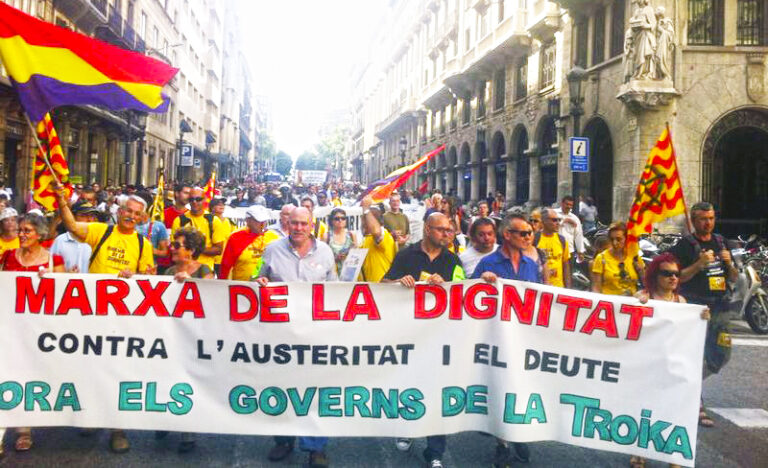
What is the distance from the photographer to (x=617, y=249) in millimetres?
6656

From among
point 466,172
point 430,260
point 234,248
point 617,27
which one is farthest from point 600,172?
point 430,260

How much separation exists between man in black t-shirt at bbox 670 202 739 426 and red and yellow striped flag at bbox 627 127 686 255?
491mm

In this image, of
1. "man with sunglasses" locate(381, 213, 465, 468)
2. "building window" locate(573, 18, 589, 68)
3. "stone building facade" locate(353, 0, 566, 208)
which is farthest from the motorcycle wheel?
"building window" locate(573, 18, 589, 68)

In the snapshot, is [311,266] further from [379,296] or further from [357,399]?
[357,399]

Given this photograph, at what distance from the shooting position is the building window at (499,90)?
1175 inches

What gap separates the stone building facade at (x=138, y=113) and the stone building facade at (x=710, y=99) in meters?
13.1

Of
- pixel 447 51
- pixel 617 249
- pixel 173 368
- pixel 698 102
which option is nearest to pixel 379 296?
pixel 173 368

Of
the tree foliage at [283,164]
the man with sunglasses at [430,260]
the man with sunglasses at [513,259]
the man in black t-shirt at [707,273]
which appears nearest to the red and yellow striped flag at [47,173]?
the man with sunglasses at [430,260]

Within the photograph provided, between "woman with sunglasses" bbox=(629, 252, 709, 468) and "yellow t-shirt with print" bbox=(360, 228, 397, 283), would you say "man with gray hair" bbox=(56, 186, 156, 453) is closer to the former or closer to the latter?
"yellow t-shirt with print" bbox=(360, 228, 397, 283)

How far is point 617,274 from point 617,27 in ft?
50.1

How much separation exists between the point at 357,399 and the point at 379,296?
708mm

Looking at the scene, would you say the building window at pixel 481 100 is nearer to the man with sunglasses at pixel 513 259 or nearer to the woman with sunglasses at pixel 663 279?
the woman with sunglasses at pixel 663 279

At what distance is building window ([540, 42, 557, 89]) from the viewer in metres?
24.2

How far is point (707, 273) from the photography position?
545 centimetres
